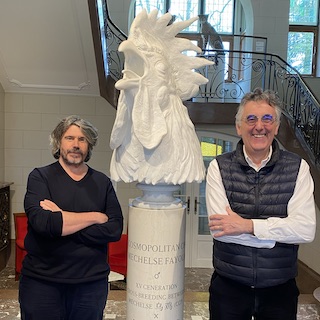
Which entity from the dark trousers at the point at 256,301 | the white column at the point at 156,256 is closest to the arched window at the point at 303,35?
the white column at the point at 156,256

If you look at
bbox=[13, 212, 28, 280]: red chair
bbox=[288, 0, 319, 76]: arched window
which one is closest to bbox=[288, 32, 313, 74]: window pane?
bbox=[288, 0, 319, 76]: arched window

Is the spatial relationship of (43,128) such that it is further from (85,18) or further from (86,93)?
(85,18)

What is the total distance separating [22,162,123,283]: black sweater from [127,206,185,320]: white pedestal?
0.17 m

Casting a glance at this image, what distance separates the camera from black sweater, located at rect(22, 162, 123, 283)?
68.7 inches

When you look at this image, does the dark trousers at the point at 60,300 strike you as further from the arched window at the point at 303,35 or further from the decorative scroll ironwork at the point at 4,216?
the arched window at the point at 303,35

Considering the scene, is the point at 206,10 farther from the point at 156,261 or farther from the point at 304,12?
the point at 156,261

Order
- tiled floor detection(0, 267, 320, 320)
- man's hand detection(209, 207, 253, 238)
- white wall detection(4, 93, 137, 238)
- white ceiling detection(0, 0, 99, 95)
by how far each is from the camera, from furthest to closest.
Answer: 1. white wall detection(4, 93, 137, 238)
2. white ceiling detection(0, 0, 99, 95)
3. tiled floor detection(0, 267, 320, 320)
4. man's hand detection(209, 207, 253, 238)

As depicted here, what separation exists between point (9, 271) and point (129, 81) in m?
4.28

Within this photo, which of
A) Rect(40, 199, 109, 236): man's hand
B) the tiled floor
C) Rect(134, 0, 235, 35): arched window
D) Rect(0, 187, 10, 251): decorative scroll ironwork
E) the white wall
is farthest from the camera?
Rect(134, 0, 235, 35): arched window

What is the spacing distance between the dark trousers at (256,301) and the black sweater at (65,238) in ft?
1.78

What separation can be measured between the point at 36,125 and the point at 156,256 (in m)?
3.86

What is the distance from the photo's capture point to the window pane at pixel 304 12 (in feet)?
23.9

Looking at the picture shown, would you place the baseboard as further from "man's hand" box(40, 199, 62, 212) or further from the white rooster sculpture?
"man's hand" box(40, 199, 62, 212)

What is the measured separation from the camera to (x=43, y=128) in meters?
5.30
